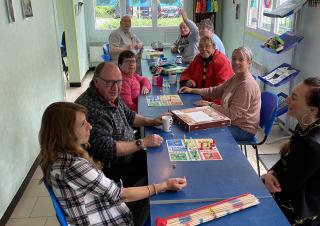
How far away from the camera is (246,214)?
4.24 feet

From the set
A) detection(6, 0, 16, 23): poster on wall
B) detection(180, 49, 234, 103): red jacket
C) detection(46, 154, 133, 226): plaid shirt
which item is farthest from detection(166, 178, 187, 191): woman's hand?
detection(6, 0, 16, 23): poster on wall

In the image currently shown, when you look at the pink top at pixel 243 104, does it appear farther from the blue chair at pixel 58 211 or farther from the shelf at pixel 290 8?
the blue chair at pixel 58 211

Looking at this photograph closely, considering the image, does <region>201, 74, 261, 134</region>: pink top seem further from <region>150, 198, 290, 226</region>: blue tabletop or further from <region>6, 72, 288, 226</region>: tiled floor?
<region>6, 72, 288, 226</region>: tiled floor

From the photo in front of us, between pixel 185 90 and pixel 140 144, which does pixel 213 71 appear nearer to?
pixel 185 90

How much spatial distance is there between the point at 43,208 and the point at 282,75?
2.85m

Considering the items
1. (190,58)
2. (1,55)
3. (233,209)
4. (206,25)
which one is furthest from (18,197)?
(206,25)

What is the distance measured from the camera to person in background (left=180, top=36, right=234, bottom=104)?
3.13 meters

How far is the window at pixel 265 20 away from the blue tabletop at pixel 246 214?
324 cm

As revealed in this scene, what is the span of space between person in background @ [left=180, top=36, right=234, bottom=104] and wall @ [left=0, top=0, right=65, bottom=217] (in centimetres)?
151

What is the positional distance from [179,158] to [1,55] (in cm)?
169

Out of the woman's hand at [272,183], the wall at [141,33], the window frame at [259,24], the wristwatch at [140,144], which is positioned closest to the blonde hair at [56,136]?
the wristwatch at [140,144]

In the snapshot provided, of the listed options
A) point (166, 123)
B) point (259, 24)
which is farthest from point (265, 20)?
point (166, 123)

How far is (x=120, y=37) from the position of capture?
17.1ft

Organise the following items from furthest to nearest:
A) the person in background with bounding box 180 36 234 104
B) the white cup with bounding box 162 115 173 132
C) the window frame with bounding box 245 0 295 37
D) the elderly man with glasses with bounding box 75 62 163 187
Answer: the window frame with bounding box 245 0 295 37 < the person in background with bounding box 180 36 234 104 < the white cup with bounding box 162 115 173 132 < the elderly man with glasses with bounding box 75 62 163 187
